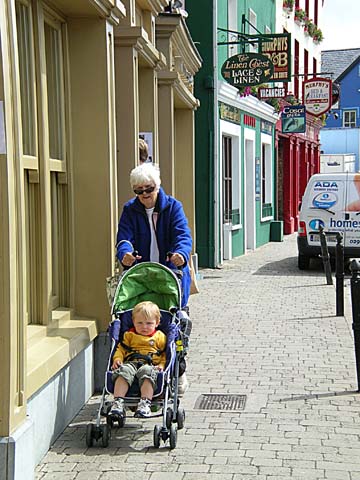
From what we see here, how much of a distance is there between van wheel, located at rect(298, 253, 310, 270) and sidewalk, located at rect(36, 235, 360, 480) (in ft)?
16.2

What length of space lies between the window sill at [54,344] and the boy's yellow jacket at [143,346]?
0.40m

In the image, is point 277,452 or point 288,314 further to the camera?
point 288,314

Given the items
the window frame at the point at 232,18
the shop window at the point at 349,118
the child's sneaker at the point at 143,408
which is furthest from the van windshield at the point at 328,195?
the shop window at the point at 349,118

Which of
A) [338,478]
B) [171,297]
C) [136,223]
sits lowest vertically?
[338,478]

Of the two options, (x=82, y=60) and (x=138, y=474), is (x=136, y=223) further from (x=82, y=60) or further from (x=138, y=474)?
(x=138, y=474)

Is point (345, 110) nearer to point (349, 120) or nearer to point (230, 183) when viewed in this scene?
point (349, 120)

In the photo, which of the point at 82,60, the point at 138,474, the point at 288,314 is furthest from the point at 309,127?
the point at 138,474

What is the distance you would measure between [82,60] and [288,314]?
5.73 metres

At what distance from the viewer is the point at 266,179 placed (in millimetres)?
24781

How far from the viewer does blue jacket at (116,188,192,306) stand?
21.2 ft

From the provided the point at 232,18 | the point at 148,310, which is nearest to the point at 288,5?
the point at 232,18

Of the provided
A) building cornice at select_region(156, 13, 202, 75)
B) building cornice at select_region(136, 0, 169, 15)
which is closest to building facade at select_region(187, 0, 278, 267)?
building cornice at select_region(156, 13, 202, 75)

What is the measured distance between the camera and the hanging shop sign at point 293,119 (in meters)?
24.7

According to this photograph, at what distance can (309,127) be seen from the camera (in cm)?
3306
